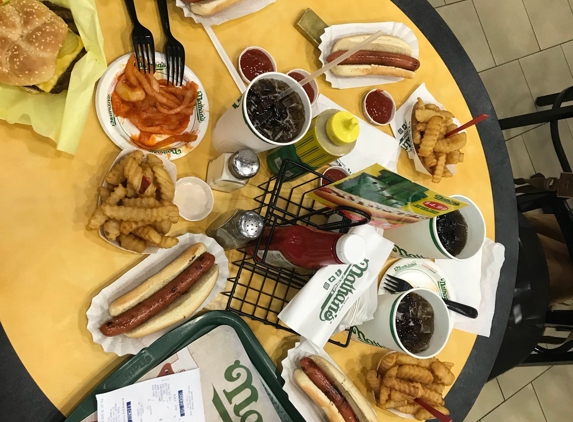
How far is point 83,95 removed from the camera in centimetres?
116

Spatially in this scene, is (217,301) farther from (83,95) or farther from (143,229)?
(83,95)

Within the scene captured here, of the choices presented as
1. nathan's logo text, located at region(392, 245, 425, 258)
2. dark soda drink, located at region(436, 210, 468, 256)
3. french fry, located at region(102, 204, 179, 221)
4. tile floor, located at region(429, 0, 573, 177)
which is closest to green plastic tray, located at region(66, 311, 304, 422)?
french fry, located at region(102, 204, 179, 221)

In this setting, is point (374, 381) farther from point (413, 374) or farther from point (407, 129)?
point (407, 129)

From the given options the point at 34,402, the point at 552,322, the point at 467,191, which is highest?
the point at 467,191

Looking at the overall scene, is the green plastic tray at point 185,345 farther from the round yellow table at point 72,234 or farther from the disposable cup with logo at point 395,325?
the disposable cup with logo at point 395,325

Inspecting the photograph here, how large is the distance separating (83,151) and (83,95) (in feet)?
0.53

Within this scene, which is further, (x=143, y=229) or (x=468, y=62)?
(x=468, y=62)

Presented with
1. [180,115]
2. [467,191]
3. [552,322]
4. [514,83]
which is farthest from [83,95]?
[514,83]

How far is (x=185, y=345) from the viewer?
1.25 metres

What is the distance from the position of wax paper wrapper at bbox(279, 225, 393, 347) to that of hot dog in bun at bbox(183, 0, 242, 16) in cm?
80

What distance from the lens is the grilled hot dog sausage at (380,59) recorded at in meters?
1.54

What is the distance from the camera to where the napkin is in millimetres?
1680

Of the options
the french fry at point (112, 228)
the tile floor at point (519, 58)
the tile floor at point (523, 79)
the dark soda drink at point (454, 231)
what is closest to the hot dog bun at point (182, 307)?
the french fry at point (112, 228)

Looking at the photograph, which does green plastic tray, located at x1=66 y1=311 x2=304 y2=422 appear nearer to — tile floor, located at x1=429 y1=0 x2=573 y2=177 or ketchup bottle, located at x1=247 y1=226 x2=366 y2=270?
ketchup bottle, located at x1=247 y1=226 x2=366 y2=270
